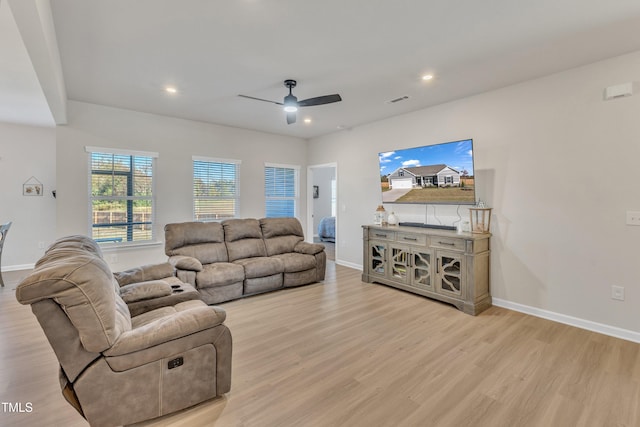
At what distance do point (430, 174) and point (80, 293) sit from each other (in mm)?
3984

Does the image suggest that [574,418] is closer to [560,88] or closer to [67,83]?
[560,88]

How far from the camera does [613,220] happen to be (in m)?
2.94

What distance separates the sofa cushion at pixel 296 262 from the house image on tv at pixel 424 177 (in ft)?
5.68

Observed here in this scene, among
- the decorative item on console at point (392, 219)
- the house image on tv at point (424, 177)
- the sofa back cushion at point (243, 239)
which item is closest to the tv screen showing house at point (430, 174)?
the house image on tv at point (424, 177)

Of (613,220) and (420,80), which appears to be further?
(420,80)

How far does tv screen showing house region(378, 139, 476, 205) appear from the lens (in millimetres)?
3834

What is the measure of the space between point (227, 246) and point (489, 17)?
4.02 metres

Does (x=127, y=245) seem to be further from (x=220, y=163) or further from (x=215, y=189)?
(x=220, y=163)

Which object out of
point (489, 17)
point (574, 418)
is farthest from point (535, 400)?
point (489, 17)

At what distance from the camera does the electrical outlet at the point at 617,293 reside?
292cm

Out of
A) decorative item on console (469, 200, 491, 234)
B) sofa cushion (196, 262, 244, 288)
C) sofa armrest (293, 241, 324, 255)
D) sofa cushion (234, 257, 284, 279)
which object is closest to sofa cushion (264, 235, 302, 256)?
sofa armrest (293, 241, 324, 255)

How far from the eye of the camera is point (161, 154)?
498 cm

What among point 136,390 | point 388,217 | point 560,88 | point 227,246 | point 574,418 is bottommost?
point 574,418

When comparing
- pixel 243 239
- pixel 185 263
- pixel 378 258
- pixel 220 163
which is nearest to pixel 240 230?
pixel 243 239
